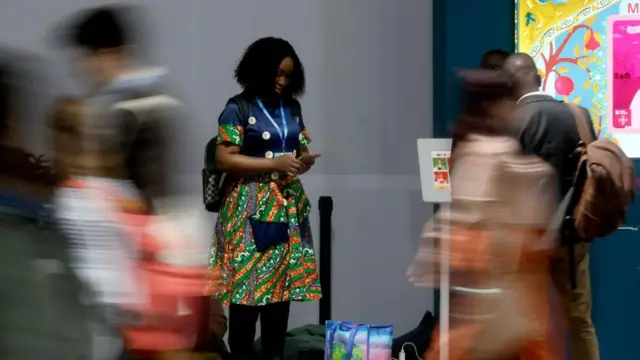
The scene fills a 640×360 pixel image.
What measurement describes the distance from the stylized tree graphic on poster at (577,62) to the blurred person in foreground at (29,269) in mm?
3005

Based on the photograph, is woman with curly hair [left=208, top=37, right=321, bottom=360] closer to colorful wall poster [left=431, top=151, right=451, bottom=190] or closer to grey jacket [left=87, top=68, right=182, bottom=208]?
colorful wall poster [left=431, top=151, right=451, bottom=190]

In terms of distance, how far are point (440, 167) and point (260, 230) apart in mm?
1015

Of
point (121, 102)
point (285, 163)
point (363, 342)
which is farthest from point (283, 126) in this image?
point (121, 102)

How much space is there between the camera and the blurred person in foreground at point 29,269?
190cm

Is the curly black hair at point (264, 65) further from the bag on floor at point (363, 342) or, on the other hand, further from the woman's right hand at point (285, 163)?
the bag on floor at point (363, 342)

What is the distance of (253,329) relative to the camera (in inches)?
144

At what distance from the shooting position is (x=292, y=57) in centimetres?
369

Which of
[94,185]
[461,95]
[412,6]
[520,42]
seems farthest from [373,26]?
[94,185]

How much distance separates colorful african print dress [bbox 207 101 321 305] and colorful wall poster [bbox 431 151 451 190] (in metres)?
0.75

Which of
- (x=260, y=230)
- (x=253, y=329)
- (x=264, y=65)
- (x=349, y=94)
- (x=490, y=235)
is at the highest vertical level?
(x=264, y=65)

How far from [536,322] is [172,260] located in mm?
1098

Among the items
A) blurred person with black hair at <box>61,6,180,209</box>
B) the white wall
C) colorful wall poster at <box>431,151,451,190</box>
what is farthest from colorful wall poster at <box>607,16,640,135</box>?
blurred person with black hair at <box>61,6,180,209</box>

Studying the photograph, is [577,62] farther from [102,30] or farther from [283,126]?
[102,30]

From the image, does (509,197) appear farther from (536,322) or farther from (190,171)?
(190,171)
